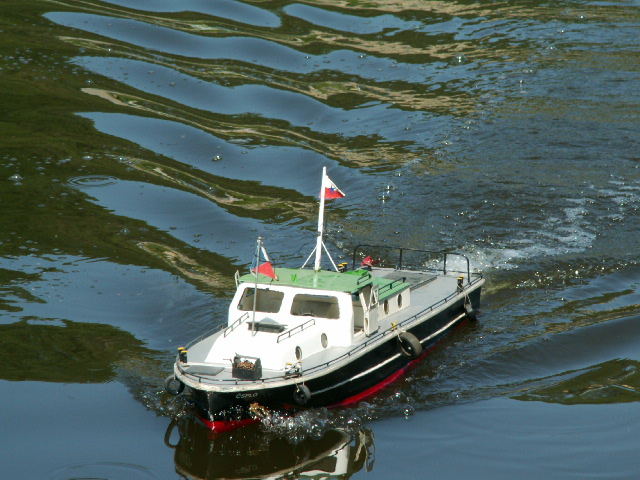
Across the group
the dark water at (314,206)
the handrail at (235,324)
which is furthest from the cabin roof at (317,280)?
the dark water at (314,206)

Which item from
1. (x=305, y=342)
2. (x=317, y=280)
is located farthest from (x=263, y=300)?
(x=305, y=342)

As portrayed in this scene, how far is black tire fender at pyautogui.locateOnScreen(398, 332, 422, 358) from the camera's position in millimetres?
23531

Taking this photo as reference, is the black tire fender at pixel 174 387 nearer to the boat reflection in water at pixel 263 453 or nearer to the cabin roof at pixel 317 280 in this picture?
the boat reflection in water at pixel 263 453

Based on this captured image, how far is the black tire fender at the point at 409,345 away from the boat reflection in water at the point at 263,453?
338 centimetres

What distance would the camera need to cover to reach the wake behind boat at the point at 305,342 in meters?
20.6

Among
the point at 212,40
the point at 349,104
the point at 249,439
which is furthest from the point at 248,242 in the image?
the point at 212,40

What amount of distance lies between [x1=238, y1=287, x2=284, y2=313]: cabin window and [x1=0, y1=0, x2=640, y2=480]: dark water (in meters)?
2.59

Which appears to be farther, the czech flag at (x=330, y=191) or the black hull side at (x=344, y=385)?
the czech flag at (x=330, y=191)

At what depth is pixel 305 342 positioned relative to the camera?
21922 mm

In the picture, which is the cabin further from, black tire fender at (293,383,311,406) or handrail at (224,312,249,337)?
black tire fender at (293,383,311,406)

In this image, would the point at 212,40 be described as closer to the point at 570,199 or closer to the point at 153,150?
the point at 153,150

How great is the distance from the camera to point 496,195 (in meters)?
34.0

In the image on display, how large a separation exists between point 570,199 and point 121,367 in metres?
18.2

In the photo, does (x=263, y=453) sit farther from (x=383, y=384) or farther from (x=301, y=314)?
(x=383, y=384)
